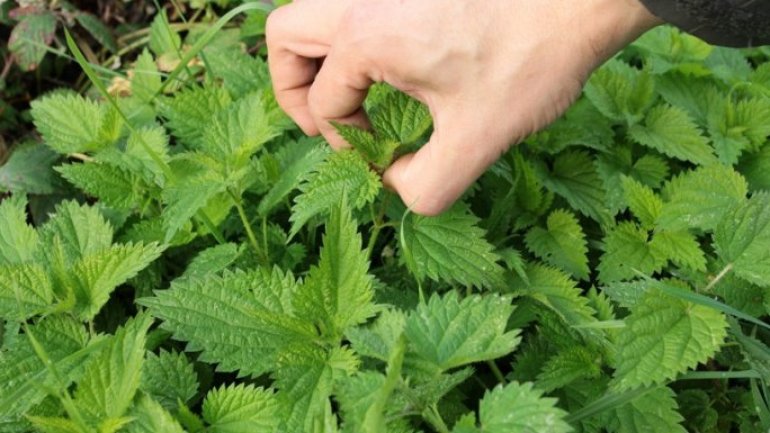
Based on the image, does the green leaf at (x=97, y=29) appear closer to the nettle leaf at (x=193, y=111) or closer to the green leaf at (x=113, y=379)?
the nettle leaf at (x=193, y=111)

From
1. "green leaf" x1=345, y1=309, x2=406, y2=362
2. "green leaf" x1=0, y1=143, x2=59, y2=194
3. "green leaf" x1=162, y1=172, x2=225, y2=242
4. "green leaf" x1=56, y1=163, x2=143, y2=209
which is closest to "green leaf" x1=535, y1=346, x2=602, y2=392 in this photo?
"green leaf" x1=345, y1=309, x2=406, y2=362

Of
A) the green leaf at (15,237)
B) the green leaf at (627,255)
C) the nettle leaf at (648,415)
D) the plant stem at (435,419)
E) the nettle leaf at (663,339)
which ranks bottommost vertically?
the nettle leaf at (648,415)

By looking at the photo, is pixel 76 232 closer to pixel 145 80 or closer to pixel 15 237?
pixel 15 237

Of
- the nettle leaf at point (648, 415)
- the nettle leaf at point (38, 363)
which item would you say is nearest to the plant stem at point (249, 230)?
the nettle leaf at point (38, 363)

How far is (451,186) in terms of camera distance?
59.1 inches

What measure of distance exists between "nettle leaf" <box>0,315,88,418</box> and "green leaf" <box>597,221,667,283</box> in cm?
113

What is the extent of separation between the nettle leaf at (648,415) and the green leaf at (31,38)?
206 cm

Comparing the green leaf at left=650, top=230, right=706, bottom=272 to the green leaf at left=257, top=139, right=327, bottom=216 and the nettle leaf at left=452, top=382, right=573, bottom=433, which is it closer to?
the nettle leaf at left=452, top=382, right=573, bottom=433

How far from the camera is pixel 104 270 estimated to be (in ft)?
5.57

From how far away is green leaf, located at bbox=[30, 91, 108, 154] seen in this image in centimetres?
207

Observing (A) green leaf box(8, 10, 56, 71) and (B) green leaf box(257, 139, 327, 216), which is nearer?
(B) green leaf box(257, 139, 327, 216)

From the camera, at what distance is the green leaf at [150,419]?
146cm

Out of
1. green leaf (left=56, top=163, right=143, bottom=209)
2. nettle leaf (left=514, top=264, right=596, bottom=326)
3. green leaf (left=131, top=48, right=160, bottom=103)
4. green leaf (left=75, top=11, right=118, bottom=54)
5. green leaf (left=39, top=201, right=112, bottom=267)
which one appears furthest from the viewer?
green leaf (left=75, top=11, right=118, bottom=54)

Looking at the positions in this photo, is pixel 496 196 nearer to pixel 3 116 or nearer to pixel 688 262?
pixel 688 262
